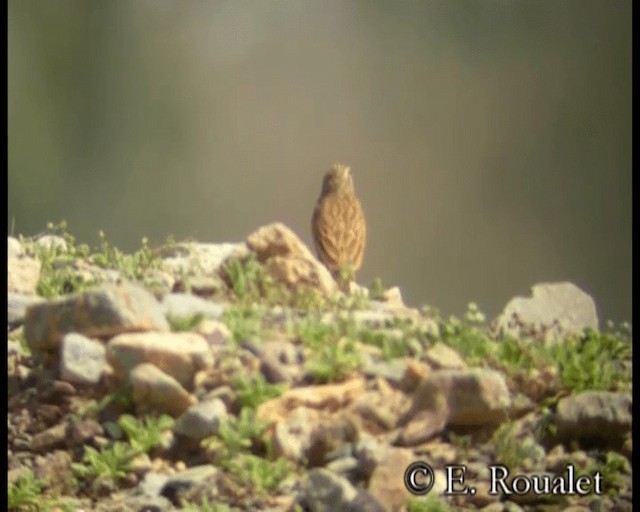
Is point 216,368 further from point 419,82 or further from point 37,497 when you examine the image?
point 419,82

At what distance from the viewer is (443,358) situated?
304 cm

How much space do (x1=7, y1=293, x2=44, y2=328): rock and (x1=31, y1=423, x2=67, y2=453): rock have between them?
0.40 meters

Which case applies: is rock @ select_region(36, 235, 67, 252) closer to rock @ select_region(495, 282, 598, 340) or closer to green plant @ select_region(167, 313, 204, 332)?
green plant @ select_region(167, 313, 204, 332)

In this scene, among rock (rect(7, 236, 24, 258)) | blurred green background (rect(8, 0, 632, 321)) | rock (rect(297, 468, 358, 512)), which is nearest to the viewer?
rock (rect(297, 468, 358, 512))

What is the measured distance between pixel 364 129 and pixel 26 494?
1699mm

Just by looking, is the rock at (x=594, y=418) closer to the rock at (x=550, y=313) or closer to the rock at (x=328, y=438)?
the rock at (x=550, y=313)

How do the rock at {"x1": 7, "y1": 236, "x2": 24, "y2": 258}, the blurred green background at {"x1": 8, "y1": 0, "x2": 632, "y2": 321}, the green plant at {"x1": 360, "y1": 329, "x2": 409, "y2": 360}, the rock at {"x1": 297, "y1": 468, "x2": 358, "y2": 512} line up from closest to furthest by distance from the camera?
the rock at {"x1": 297, "y1": 468, "x2": 358, "y2": 512} < the green plant at {"x1": 360, "y1": 329, "x2": 409, "y2": 360} < the blurred green background at {"x1": 8, "y1": 0, "x2": 632, "y2": 321} < the rock at {"x1": 7, "y1": 236, "x2": 24, "y2": 258}

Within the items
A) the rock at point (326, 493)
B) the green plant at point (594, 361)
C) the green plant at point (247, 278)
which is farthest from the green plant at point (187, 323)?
the green plant at point (594, 361)

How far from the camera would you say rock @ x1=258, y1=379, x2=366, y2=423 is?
301 centimetres

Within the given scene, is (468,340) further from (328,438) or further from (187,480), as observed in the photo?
(187,480)

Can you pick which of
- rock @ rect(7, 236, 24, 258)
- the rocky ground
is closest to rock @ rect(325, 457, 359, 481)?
the rocky ground

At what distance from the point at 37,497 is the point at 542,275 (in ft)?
6.15

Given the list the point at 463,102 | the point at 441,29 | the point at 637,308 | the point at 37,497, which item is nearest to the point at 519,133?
the point at 463,102

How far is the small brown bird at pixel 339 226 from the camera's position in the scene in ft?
10.3
